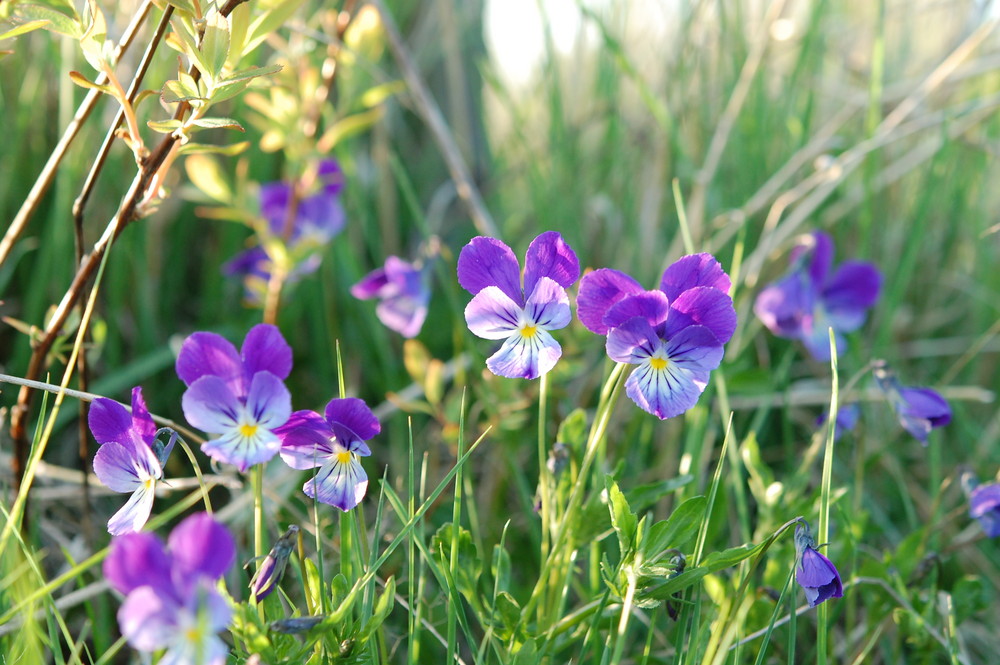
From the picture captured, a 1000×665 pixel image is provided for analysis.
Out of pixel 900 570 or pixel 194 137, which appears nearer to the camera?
pixel 900 570

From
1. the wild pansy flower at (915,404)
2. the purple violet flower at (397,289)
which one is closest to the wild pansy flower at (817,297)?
the wild pansy flower at (915,404)

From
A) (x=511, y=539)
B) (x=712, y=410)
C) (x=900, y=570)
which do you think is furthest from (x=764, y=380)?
(x=511, y=539)

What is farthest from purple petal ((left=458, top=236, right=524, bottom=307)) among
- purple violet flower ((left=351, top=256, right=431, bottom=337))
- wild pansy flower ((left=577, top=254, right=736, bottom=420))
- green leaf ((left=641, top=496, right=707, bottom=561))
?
purple violet flower ((left=351, top=256, right=431, bottom=337))

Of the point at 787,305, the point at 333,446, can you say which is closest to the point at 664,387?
the point at 333,446

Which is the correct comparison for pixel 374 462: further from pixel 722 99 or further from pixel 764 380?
pixel 722 99

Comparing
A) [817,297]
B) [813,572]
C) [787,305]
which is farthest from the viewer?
[817,297]

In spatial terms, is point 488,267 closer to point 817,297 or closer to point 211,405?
point 211,405
